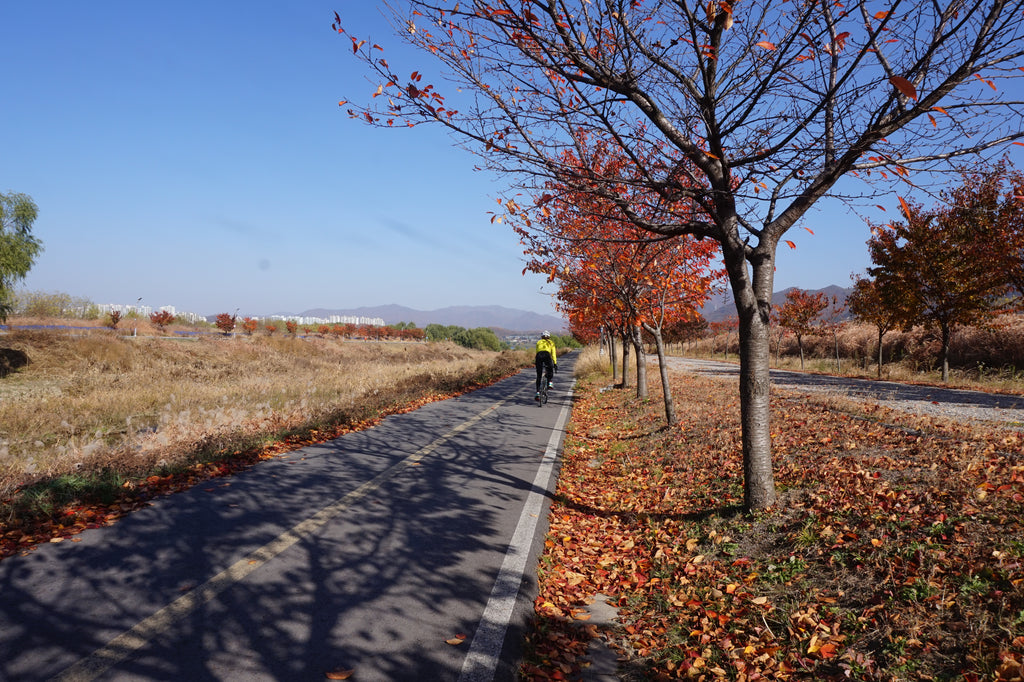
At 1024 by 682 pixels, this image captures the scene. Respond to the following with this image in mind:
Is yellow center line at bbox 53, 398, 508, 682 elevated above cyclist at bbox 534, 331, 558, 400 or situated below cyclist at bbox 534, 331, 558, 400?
below

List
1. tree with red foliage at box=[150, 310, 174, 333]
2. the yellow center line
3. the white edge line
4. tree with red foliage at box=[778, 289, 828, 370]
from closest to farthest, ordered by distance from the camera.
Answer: the yellow center line
the white edge line
tree with red foliage at box=[778, 289, 828, 370]
tree with red foliage at box=[150, 310, 174, 333]

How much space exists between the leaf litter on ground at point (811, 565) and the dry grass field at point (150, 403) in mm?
5508

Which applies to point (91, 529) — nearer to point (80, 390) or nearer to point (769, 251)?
point (769, 251)

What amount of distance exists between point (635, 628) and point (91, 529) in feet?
16.0

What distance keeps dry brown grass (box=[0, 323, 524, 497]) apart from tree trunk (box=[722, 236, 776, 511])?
24.0ft

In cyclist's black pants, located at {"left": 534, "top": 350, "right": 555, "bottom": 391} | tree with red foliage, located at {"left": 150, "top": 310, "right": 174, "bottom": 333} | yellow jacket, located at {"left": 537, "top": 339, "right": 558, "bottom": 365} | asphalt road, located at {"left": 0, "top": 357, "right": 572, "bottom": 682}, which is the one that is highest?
tree with red foliage, located at {"left": 150, "top": 310, "right": 174, "bottom": 333}

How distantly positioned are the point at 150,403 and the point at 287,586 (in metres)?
12.5

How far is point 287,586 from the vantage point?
11.6 ft

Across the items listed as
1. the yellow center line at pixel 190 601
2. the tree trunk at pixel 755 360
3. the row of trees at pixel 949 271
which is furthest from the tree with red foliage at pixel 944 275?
the yellow center line at pixel 190 601

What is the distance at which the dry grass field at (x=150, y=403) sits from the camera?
6.41m

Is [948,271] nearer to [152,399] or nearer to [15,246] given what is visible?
[152,399]

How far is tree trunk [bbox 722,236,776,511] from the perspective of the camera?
4695 mm

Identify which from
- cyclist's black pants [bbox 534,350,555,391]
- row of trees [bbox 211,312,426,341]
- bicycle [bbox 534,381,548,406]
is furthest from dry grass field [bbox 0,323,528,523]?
row of trees [bbox 211,312,426,341]

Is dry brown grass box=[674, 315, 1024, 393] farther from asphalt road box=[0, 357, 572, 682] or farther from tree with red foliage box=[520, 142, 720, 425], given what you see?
asphalt road box=[0, 357, 572, 682]
